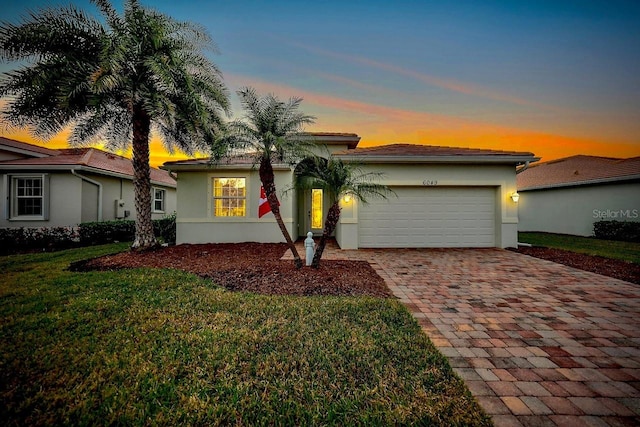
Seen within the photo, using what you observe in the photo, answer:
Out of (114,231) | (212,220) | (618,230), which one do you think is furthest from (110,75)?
(618,230)

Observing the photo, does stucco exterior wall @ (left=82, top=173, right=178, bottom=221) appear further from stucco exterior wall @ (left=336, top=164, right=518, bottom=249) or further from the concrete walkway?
the concrete walkway

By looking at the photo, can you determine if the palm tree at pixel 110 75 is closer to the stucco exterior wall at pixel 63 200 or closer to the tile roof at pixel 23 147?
the stucco exterior wall at pixel 63 200

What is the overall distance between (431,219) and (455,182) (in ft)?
5.19

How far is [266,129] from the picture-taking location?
5.87 m

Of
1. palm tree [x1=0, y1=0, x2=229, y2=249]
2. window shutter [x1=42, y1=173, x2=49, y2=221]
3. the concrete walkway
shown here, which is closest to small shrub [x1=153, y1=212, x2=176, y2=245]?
palm tree [x1=0, y1=0, x2=229, y2=249]

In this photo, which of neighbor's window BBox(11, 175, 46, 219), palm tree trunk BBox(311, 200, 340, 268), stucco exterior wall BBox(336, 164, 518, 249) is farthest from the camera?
neighbor's window BBox(11, 175, 46, 219)

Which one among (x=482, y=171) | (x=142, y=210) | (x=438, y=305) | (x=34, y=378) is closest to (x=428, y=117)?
(x=482, y=171)

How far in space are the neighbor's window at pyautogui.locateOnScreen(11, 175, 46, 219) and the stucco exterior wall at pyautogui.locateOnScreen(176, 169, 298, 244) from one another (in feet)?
21.1

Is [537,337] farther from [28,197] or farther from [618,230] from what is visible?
[28,197]

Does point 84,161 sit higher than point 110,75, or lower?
lower

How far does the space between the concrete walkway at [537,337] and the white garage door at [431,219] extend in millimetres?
3307

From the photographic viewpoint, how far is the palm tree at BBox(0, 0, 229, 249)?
285 inches

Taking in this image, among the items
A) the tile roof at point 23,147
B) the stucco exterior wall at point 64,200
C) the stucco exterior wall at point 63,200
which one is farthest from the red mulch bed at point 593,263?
the tile roof at point 23,147

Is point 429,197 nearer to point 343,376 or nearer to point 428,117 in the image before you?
point 428,117
